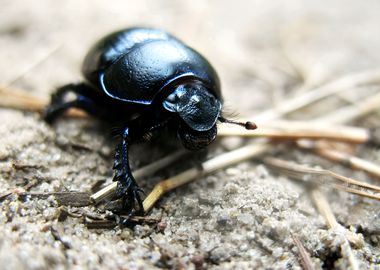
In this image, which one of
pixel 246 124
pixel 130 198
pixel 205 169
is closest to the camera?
pixel 130 198

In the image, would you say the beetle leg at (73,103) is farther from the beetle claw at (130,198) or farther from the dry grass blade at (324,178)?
the dry grass blade at (324,178)

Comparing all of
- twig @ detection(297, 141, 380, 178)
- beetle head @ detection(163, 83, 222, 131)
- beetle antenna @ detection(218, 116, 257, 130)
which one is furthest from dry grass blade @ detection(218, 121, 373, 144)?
beetle head @ detection(163, 83, 222, 131)

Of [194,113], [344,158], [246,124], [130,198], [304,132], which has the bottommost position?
[344,158]

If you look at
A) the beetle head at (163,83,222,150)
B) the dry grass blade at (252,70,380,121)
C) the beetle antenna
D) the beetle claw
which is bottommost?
the dry grass blade at (252,70,380,121)

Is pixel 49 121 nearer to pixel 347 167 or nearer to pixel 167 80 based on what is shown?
pixel 167 80

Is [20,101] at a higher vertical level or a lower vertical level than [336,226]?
higher

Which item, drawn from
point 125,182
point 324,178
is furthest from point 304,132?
point 125,182

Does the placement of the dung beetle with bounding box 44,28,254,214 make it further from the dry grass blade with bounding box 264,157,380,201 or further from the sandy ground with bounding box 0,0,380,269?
the dry grass blade with bounding box 264,157,380,201

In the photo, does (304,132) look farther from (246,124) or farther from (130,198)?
(130,198)
